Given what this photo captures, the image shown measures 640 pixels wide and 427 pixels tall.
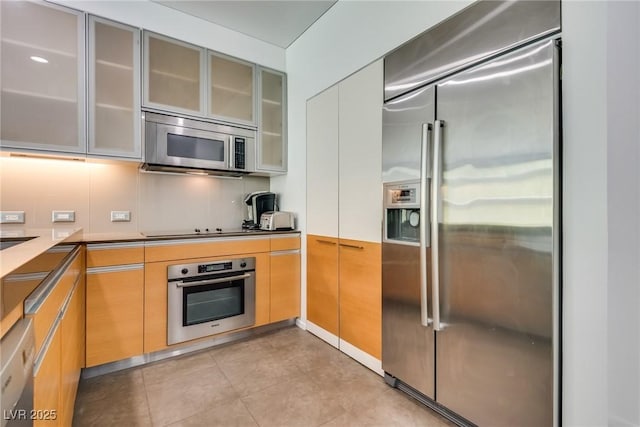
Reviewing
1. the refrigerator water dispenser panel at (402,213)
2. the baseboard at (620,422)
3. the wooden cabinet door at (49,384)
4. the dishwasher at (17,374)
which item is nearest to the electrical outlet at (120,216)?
the wooden cabinet door at (49,384)

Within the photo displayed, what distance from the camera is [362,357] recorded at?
218 cm

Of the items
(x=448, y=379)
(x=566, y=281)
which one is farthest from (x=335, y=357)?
(x=566, y=281)

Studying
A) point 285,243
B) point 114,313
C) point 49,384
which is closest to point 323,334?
point 285,243

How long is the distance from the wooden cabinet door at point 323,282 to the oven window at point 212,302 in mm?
612

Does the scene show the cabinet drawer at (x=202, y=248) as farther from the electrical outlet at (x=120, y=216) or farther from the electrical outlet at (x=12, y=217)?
the electrical outlet at (x=12, y=217)

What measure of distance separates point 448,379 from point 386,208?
1.00m

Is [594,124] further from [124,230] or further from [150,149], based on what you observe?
[124,230]

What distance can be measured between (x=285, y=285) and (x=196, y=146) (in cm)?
147

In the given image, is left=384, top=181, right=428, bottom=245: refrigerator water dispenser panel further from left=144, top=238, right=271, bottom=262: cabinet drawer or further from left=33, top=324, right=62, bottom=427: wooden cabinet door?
left=33, top=324, right=62, bottom=427: wooden cabinet door

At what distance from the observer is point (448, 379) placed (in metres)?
1.59

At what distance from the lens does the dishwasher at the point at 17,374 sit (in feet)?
1.93

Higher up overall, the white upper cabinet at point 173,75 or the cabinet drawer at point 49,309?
the white upper cabinet at point 173,75

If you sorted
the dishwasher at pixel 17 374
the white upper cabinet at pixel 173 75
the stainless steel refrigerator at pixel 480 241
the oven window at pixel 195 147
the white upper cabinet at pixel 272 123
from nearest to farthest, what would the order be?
the dishwasher at pixel 17 374 < the stainless steel refrigerator at pixel 480 241 < the white upper cabinet at pixel 173 75 < the oven window at pixel 195 147 < the white upper cabinet at pixel 272 123

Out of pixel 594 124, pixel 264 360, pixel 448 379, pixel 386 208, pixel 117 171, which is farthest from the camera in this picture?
pixel 117 171
